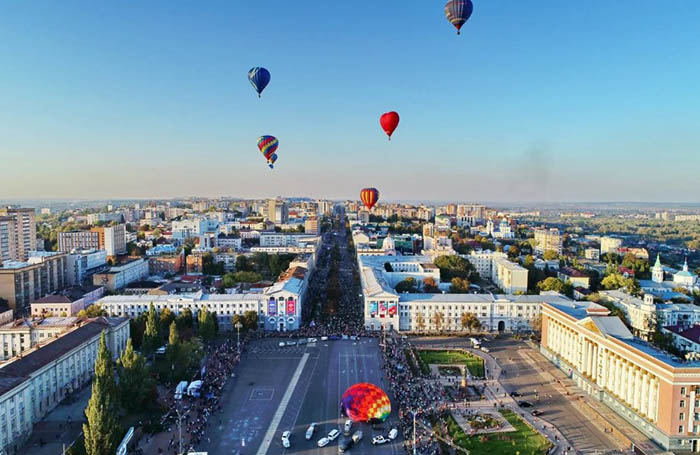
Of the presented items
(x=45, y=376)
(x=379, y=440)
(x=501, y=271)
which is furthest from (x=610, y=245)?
(x=45, y=376)

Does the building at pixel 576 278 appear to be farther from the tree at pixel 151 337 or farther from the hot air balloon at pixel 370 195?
the tree at pixel 151 337

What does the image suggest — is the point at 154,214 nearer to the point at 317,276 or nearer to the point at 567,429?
the point at 317,276

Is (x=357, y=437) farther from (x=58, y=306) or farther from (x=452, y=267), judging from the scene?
(x=452, y=267)

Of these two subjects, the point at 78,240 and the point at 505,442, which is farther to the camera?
the point at 78,240

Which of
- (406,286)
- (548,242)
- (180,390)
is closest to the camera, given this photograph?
(180,390)

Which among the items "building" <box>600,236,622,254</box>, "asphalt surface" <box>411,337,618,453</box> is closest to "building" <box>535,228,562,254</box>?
"building" <box>600,236,622,254</box>

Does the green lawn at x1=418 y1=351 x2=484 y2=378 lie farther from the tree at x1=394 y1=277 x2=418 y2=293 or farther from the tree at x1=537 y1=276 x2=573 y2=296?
the tree at x1=537 y1=276 x2=573 y2=296
